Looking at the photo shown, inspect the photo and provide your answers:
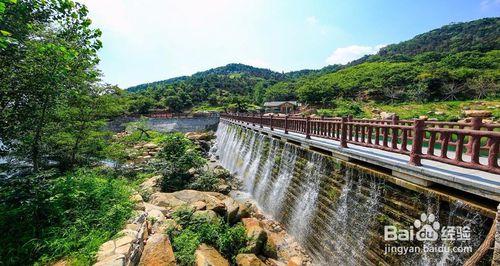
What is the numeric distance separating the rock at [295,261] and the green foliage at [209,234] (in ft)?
5.29

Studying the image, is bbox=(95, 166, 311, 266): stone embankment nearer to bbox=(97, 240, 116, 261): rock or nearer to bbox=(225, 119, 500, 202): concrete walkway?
bbox=(97, 240, 116, 261): rock

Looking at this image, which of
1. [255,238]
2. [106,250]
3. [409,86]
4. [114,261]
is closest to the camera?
[114,261]

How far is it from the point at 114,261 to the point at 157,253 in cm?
113

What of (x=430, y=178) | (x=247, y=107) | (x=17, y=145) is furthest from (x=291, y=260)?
(x=247, y=107)

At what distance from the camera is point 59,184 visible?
622 centimetres

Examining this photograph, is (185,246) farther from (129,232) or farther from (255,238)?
(255,238)

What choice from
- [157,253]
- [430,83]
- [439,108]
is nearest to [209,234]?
[157,253]

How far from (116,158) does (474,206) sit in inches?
569

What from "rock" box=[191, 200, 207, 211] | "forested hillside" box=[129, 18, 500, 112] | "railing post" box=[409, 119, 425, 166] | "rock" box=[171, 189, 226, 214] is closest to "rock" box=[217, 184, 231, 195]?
"rock" box=[171, 189, 226, 214]

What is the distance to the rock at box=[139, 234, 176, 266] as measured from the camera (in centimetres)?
483

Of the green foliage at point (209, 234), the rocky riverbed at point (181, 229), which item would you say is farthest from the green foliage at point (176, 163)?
the green foliage at point (209, 234)

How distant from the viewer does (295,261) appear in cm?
769

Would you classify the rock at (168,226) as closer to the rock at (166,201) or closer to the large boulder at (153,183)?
the rock at (166,201)

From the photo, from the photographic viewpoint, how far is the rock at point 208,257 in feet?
18.7
